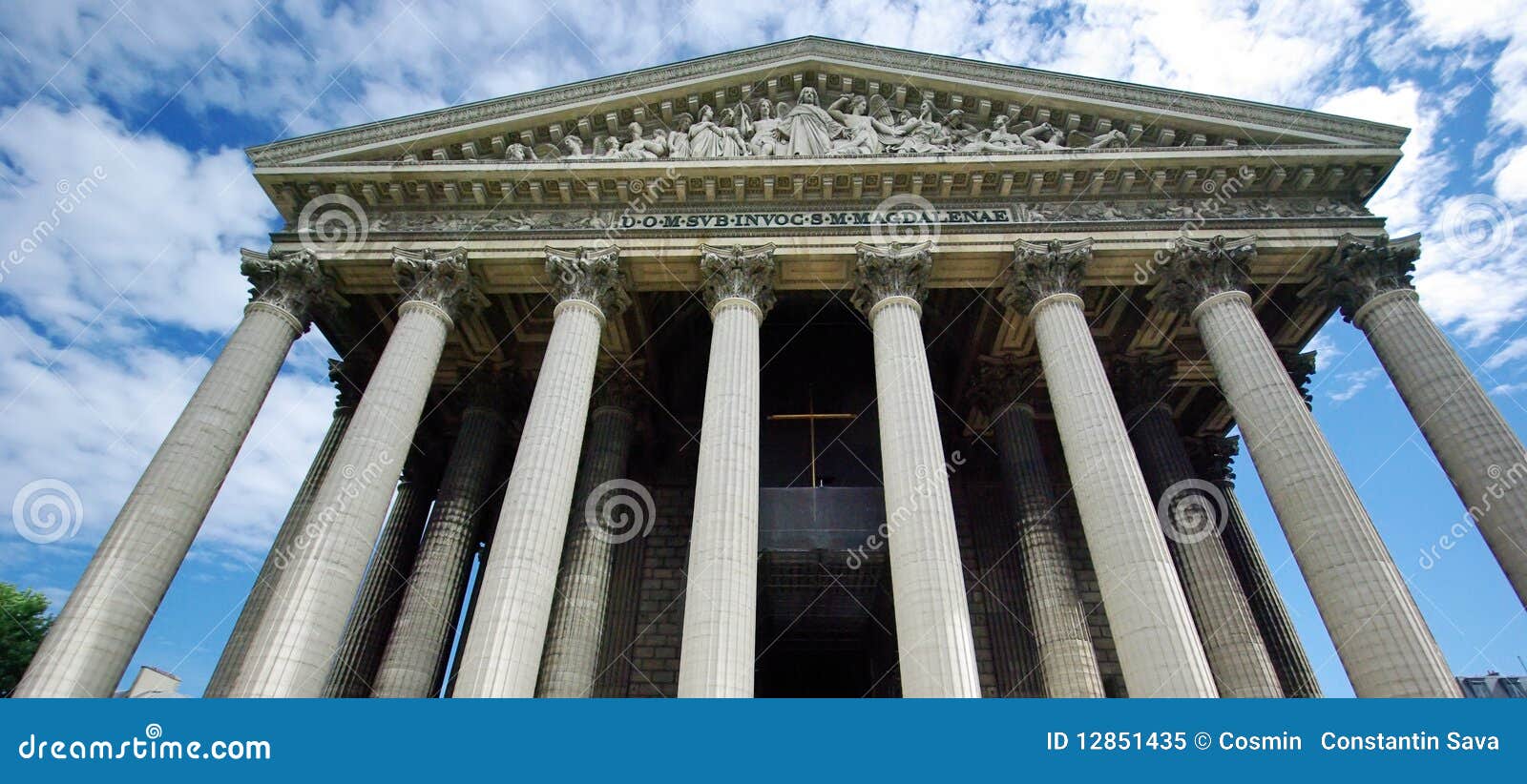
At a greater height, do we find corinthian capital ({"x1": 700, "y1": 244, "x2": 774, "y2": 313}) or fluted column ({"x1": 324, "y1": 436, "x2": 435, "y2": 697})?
corinthian capital ({"x1": 700, "y1": 244, "x2": 774, "y2": 313})

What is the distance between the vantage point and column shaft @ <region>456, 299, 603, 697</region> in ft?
38.2

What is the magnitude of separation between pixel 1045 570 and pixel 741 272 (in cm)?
902

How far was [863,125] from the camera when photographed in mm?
18781

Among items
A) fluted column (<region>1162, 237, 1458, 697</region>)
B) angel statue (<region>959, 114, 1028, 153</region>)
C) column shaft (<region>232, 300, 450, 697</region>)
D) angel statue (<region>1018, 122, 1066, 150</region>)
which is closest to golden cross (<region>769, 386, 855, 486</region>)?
angel statue (<region>959, 114, 1028, 153</region>)

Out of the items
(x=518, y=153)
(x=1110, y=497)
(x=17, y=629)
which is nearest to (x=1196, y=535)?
(x=1110, y=497)

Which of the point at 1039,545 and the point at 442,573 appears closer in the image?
the point at 1039,545

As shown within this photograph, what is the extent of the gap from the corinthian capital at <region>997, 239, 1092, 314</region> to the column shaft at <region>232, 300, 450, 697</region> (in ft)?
38.6

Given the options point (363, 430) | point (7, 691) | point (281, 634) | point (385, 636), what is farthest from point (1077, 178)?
point (7, 691)

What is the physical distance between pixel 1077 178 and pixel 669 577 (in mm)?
13649

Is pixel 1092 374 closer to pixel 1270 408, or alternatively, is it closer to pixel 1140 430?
pixel 1270 408

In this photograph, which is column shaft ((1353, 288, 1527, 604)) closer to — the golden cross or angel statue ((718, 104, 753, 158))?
the golden cross

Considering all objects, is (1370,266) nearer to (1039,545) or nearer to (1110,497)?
(1110,497)

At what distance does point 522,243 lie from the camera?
1719cm

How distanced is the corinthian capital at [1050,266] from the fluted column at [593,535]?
9.85 m
